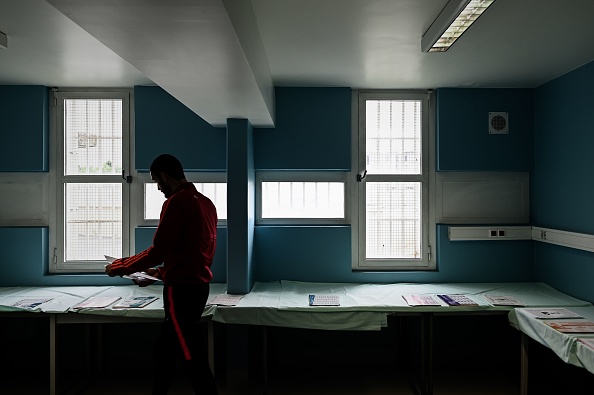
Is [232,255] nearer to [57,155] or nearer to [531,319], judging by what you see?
[57,155]

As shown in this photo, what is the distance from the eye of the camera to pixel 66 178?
12.5ft

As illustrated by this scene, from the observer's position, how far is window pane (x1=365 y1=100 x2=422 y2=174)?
392cm

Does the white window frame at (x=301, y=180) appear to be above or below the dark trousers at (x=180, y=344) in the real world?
above

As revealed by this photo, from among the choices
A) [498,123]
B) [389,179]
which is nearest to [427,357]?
[389,179]

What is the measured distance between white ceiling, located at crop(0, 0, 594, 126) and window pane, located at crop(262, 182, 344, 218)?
688 millimetres

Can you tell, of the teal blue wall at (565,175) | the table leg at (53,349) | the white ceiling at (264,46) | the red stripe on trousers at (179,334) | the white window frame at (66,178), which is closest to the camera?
the white ceiling at (264,46)

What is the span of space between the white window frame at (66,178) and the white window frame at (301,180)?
1229 mm

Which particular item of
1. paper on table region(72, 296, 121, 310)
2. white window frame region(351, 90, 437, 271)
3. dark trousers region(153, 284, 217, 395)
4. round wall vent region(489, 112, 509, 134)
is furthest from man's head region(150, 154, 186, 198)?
round wall vent region(489, 112, 509, 134)

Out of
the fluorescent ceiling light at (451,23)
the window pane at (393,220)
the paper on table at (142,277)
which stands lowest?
the paper on table at (142,277)

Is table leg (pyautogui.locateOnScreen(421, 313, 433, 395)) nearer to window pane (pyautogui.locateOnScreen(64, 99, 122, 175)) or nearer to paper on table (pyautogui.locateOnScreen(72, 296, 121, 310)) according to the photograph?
paper on table (pyautogui.locateOnScreen(72, 296, 121, 310))

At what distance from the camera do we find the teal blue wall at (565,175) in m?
3.17

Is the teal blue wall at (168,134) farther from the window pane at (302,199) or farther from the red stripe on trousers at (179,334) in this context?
the red stripe on trousers at (179,334)

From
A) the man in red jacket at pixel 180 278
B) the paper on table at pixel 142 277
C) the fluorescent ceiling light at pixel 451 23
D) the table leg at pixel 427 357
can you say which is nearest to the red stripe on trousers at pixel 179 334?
the man in red jacket at pixel 180 278

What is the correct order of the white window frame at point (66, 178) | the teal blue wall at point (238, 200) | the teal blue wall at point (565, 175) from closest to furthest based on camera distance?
the teal blue wall at point (565, 175) < the teal blue wall at point (238, 200) < the white window frame at point (66, 178)
